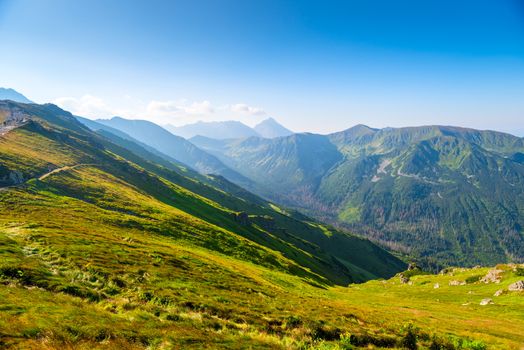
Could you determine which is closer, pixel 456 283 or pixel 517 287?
pixel 517 287

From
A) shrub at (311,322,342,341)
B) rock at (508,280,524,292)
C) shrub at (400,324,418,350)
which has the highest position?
rock at (508,280,524,292)

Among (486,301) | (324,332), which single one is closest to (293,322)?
(324,332)

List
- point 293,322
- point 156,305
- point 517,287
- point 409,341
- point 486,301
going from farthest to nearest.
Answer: point 517,287
point 486,301
point 409,341
point 293,322
point 156,305

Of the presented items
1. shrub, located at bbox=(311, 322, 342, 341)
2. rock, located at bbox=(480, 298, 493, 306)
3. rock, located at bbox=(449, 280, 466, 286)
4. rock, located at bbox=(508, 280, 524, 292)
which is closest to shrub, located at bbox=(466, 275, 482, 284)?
rock, located at bbox=(449, 280, 466, 286)

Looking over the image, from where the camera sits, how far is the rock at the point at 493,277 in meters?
69.5

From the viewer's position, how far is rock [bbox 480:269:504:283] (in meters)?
69.5

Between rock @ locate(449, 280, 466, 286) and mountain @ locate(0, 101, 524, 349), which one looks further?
rock @ locate(449, 280, 466, 286)

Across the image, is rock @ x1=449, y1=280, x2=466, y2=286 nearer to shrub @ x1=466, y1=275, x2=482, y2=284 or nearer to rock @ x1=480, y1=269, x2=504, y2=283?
shrub @ x1=466, y1=275, x2=482, y2=284

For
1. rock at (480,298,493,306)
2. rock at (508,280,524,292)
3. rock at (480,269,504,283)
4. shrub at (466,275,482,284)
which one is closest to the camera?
rock at (480,298,493,306)

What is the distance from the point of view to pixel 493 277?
232 feet

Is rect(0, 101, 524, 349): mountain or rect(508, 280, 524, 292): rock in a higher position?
rect(508, 280, 524, 292): rock

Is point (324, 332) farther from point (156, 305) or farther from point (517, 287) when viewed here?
point (517, 287)

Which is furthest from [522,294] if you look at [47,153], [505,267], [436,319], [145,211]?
[47,153]

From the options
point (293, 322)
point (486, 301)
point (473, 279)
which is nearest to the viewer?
point (293, 322)
